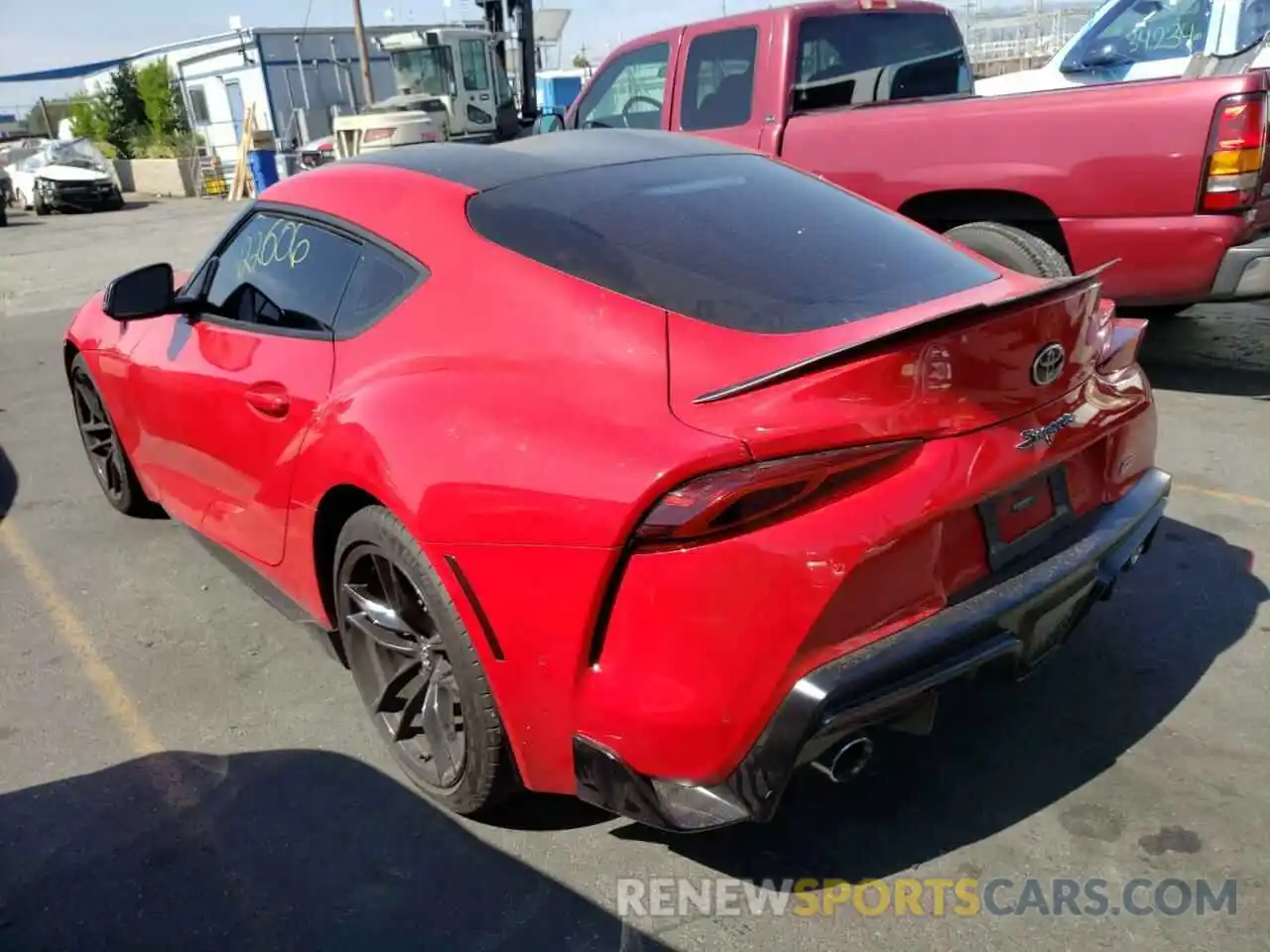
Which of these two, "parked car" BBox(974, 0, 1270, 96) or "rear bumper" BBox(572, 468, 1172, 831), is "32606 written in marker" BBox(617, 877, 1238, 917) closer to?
"rear bumper" BBox(572, 468, 1172, 831)

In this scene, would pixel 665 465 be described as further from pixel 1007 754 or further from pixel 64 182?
pixel 64 182

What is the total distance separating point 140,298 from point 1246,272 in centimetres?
458

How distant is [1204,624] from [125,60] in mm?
44596

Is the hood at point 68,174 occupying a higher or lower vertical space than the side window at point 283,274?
lower

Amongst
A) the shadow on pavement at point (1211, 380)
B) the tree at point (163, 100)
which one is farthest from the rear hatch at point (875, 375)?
the tree at point (163, 100)

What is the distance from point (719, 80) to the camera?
6.65 metres

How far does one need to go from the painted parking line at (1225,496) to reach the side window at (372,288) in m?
3.22

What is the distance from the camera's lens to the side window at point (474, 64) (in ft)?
72.6

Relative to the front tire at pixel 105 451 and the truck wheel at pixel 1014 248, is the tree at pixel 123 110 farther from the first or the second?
the truck wheel at pixel 1014 248

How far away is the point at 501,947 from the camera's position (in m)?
2.25

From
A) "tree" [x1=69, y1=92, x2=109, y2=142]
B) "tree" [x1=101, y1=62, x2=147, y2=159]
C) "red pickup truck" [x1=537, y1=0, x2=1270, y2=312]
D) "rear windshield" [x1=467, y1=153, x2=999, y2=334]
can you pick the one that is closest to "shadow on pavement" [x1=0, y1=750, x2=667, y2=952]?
"rear windshield" [x1=467, y1=153, x2=999, y2=334]

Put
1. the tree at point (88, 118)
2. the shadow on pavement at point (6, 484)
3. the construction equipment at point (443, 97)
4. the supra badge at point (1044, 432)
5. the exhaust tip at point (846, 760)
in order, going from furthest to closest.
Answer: the tree at point (88, 118)
the construction equipment at point (443, 97)
the shadow on pavement at point (6, 484)
the supra badge at point (1044, 432)
the exhaust tip at point (846, 760)

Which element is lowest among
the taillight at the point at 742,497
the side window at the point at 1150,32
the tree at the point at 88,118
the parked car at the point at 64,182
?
the parked car at the point at 64,182

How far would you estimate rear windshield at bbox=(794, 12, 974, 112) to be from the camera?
6391 millimetres
